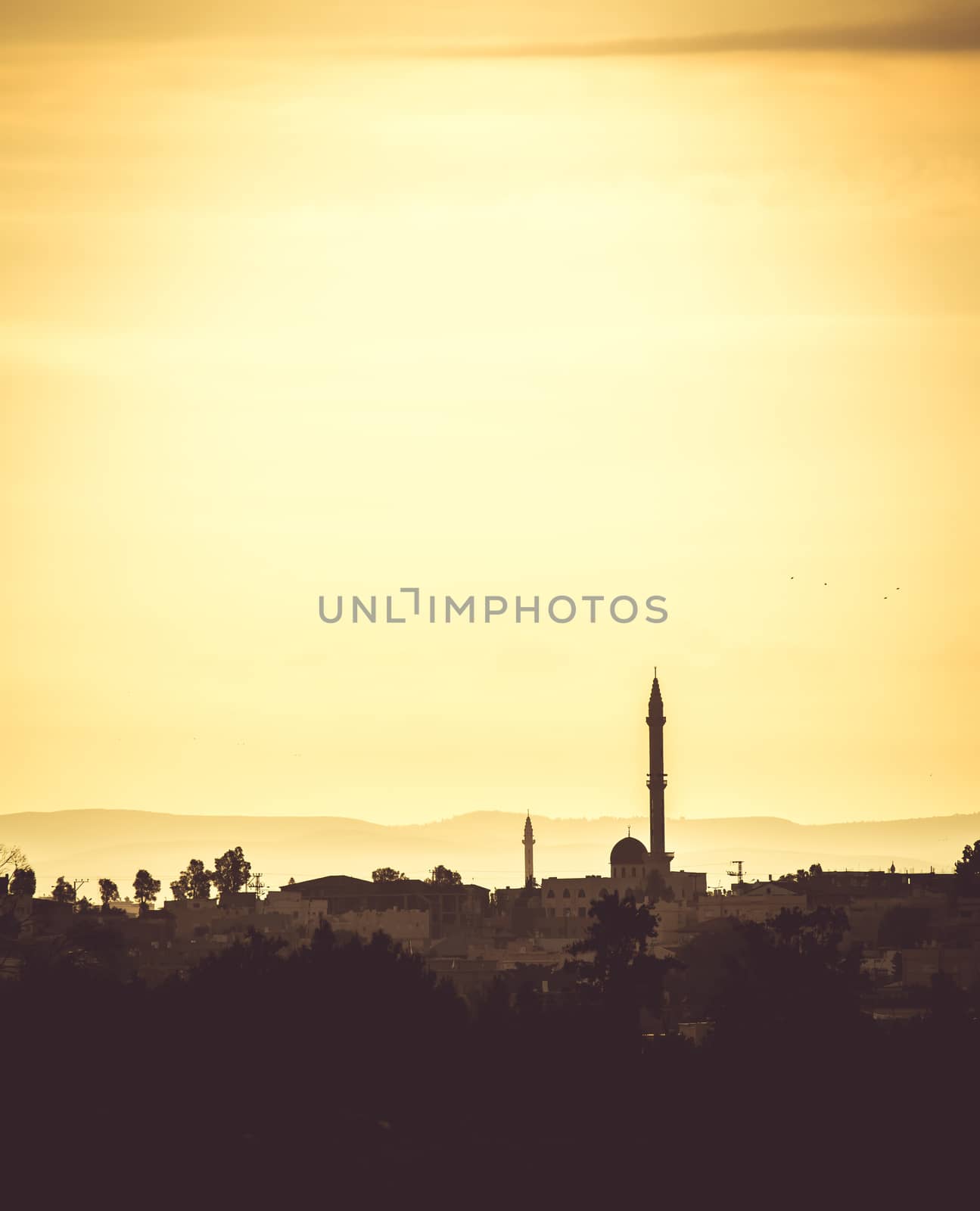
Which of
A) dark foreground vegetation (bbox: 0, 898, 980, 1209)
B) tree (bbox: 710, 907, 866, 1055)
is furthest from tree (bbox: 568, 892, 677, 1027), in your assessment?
tree (bbox: 710, 907, 866, 1055)

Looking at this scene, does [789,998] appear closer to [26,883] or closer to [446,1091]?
[446,1091]

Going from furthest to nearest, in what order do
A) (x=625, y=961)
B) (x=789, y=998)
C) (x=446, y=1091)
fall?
(x=625, y=961), (x=789, y=998), (x=446, y=1091)

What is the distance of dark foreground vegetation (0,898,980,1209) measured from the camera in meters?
57.8

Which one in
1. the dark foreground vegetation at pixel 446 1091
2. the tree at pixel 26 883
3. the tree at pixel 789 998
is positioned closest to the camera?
the dark foreground vegetation at pixel 446 1091

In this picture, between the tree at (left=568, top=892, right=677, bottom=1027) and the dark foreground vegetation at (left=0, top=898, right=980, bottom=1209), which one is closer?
the dark foreground vegetation at (left=0, top=898, right=980, bottom=1209)

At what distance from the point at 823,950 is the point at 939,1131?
33.6 metres

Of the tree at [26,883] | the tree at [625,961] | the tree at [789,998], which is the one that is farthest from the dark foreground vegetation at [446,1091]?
the tree at [26,883]

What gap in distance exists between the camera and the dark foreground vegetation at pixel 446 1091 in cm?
5778

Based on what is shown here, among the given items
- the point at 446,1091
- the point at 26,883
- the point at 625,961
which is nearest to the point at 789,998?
the point at 625,961

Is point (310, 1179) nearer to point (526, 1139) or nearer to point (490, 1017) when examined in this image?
point (526, 1139)

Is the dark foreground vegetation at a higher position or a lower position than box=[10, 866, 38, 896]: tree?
lower

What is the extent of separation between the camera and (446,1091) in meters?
71.9

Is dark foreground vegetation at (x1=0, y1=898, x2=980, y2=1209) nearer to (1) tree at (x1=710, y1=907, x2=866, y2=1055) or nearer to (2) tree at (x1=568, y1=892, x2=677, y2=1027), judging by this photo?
(1) tree at (x1=710, y1=907, x2=866, y2=1055)

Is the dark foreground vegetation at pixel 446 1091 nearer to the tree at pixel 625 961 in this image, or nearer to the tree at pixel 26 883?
the tree at pixel 625 961
